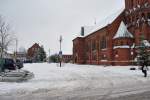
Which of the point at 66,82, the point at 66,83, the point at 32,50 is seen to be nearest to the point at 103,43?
the point at 66,82

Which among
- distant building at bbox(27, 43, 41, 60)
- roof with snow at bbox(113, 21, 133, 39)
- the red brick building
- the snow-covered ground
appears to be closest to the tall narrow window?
the red brick building

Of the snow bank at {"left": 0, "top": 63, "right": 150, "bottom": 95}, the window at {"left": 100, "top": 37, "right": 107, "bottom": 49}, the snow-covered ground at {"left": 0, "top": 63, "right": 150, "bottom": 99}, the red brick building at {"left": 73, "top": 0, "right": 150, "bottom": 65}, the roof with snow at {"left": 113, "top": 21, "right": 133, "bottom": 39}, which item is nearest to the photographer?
the snow-covered ground at {"left": 0, "top": 63, "right": 150, "bottom": 99}

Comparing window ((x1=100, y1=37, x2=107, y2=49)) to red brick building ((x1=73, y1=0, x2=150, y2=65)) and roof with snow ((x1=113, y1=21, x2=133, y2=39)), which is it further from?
roof with snow ((x1=113, y1=21, x2=133, y2=39))

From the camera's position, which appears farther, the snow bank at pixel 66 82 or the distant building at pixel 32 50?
the distant building at pixel 32 50

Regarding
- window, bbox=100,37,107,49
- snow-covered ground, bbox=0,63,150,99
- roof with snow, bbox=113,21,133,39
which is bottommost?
snow-covered ground, bbox=0,63,150,99

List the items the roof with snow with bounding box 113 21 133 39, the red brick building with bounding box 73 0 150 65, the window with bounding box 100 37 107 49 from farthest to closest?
the window with bounding box 100 37 107 49, the roof with snow with bounding box 113 21 133 39, the red brick building with bounding box 73 0 150 65

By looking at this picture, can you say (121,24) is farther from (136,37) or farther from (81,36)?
(81,36)

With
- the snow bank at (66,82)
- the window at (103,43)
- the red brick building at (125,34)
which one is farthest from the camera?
the window at (103,43)

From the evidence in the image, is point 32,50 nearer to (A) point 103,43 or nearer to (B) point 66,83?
(A) point 103,43

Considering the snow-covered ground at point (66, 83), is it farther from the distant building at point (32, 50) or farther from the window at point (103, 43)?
the distant building at point (32, 50)

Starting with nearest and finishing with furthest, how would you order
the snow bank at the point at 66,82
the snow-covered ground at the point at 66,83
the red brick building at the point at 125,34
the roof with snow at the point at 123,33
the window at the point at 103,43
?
the snow-covered ground at the point at 66,83 → the snow bank at the point at 66,82 → the red brick building at the point at 125,34 → the roof with snow at the point at 123,33 → the window at the point at 103,43

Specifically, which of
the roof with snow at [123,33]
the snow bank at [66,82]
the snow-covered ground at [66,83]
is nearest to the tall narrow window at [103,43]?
the roof with snow at [123,33]

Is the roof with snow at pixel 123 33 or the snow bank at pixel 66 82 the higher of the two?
the roof with snow at pixel 123 33

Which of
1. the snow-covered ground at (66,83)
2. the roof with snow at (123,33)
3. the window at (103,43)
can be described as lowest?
the snow-covered ground at (66,83)
